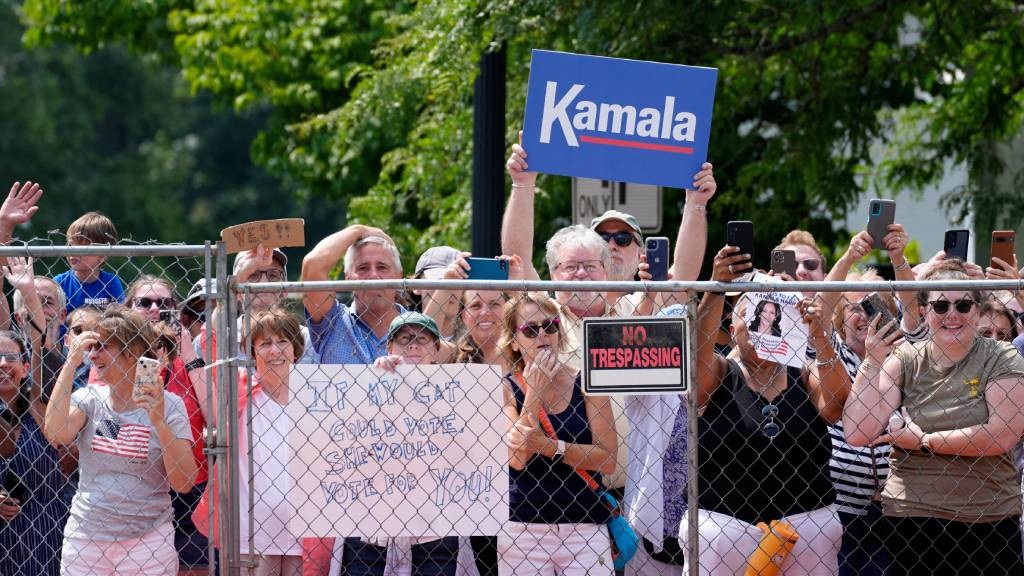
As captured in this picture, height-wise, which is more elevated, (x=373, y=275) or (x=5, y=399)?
(x=373, y=275)

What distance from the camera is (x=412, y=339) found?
5.79m

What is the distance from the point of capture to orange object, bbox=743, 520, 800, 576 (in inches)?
227

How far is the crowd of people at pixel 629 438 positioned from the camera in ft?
18.6

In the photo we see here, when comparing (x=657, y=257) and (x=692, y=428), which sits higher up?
(x=657, y=257)

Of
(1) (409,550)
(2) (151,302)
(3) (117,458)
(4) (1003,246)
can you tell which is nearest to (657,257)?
(4) (1003,246)

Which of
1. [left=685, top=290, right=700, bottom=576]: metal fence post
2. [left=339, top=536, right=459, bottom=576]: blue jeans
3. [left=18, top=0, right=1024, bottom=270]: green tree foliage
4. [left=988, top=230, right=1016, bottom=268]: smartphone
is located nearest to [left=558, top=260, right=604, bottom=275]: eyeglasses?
[left=685, top=290, right=700, bottom=576]: metal fence post

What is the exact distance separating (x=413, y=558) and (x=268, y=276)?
1.69 metres

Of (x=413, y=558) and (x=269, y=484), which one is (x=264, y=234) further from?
(x=413, y=558)

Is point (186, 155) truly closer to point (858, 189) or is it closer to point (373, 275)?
point (858, 189)

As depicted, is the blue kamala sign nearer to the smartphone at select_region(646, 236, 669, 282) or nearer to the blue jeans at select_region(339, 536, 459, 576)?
the smartphone at select_region(646, 236, 669, 282)

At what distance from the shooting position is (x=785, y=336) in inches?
217

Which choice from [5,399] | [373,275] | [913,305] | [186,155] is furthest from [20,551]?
[186,155]

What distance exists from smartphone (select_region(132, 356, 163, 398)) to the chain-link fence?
13 millimetres

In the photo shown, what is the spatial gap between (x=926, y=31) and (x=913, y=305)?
4.95 metres
